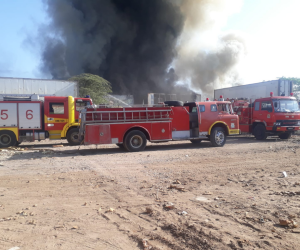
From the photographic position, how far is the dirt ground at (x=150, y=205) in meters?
3.65

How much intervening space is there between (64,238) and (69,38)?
41.3 meters

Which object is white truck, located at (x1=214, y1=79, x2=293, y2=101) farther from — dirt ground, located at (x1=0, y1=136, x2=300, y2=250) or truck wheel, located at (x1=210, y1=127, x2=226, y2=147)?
dirt ground, located at (x1=0, y1=136, x2=300, y2=250)

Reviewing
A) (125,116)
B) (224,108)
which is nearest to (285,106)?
(224,108)

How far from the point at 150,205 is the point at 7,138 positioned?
1063 centimetres

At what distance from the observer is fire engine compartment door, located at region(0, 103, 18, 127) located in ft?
42.4

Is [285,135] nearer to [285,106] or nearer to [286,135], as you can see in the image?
[286,135]

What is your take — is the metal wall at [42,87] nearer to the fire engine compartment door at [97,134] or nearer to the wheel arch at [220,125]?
the fire engine compartment door at [97,134]

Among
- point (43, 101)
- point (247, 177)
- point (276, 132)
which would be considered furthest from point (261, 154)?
point (43, 101)

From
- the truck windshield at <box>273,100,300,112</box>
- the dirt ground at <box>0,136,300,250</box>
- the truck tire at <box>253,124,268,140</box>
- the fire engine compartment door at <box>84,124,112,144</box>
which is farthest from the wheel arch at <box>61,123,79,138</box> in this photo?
the truck windshield at <box>273,100,300,112</box>

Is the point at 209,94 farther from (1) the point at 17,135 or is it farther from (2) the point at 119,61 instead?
(1) the point at 17,135

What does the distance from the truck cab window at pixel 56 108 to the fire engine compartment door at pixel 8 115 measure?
1.64 meters

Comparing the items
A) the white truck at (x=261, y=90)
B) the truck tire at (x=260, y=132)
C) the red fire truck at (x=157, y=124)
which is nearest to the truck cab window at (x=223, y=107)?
the red fire truck at (x=157, y=124)

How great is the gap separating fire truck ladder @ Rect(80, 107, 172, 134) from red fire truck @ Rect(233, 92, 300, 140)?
6.78 m

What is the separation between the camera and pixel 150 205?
4.96 metres
